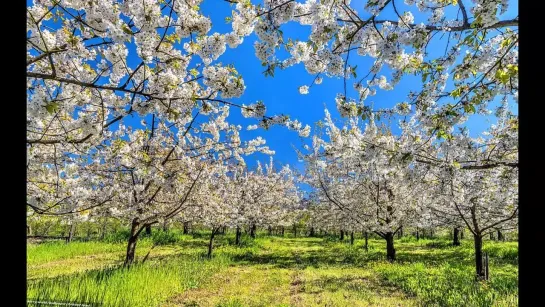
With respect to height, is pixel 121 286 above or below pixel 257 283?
above

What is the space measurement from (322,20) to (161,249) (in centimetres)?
1673

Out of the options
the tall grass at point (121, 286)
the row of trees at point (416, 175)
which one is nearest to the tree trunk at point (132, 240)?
the tall grass at point (121, 286)

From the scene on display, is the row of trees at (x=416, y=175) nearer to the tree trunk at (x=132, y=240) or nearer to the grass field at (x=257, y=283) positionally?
the grass field at (x=257, y=283)

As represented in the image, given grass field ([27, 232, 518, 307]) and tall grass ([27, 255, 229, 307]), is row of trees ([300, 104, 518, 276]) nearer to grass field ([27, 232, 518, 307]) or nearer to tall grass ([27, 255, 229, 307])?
grass field ([27, 232, 518, 307])

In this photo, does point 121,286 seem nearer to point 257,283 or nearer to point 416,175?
point 257,283

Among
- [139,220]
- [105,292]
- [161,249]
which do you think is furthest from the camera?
[161,249]

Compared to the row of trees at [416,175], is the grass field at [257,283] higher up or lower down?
lower down

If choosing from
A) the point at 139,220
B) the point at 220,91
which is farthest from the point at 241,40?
the point at 139,220

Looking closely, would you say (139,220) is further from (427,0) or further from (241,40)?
(427,0)

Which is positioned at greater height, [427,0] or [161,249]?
[427,0]

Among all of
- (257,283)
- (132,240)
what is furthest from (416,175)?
(132,240)

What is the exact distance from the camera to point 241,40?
388 cm

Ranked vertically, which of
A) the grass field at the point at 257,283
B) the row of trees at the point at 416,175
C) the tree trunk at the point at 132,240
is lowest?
the grass field at the point at 257,283

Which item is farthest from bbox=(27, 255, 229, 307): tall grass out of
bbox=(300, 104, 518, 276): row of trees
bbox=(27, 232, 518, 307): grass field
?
bbox=(300, 104, 518, 276): row of trees
